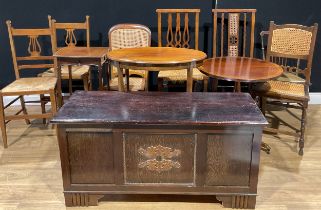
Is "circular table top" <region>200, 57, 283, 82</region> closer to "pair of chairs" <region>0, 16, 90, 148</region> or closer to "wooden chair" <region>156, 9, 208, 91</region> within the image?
"wooden chair" <region>156, 9, 208, 91</region>

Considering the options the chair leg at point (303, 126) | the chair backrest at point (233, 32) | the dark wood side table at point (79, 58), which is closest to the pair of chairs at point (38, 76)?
the dark wood side table at point (79, 58)

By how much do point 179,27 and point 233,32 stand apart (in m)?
0.57

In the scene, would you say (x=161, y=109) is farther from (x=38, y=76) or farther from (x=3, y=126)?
(x=38, y=76)

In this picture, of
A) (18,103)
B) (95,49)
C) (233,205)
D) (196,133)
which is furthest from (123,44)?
(233,205)

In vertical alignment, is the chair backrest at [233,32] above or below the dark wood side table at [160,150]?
above

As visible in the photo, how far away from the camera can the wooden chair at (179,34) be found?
11.3ft

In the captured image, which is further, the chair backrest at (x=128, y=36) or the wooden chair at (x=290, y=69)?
the chair backrest at (x=128, y=36)

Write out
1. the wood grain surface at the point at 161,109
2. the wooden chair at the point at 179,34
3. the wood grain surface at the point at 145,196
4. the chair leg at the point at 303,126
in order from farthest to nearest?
the wooden chair at the point at 179,34 → the chair leg at the point at 303,126 → the wood grain surface at the point at 145,196 → the wood grain surface at the point at 161,109

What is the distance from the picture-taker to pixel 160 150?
2.23 meters

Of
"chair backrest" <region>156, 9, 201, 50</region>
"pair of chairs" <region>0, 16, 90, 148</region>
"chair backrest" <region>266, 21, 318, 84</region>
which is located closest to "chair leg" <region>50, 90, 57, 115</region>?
"pair of chairs" <region>0, 16, 90, 148</region>

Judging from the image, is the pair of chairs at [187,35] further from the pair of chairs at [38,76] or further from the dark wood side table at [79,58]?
the pair of chairs at [38,76]

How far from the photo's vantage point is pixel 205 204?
2.42 metres

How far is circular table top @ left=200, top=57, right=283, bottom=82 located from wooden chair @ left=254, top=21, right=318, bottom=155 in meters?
0.20

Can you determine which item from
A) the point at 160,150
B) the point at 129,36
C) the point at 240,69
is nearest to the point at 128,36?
the point at 129,36
